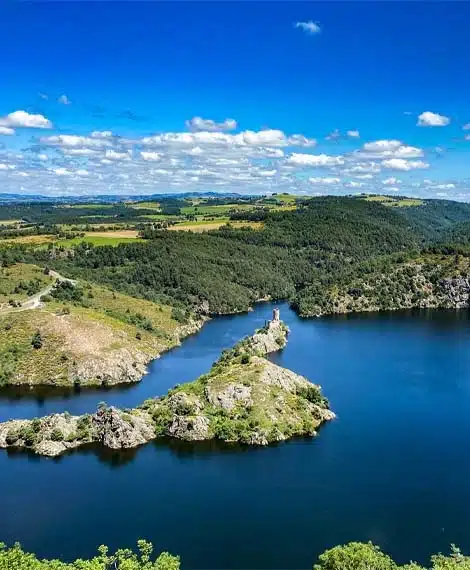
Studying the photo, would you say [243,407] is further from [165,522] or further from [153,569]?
[153,569]

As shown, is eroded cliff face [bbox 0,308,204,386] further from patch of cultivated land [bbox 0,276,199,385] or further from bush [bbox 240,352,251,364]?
bush [bbox 240,352,251,364]

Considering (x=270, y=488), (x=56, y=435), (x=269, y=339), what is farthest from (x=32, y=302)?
(x=270, y=488)

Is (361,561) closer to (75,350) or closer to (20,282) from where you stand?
(75,350)

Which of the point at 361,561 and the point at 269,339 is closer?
the point at 361,561

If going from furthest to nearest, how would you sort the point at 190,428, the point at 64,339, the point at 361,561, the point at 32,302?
the point at 32,302 < the point at 64,339 < the point at 190,428 < the point at 361,561

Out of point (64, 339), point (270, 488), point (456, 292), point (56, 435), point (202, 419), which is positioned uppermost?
point (456, 292)

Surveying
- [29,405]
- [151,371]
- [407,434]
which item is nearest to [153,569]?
[407,434]

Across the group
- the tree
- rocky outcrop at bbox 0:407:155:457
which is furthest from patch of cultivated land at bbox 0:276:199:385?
rocky outcrop at bbox 0:407:155:457
